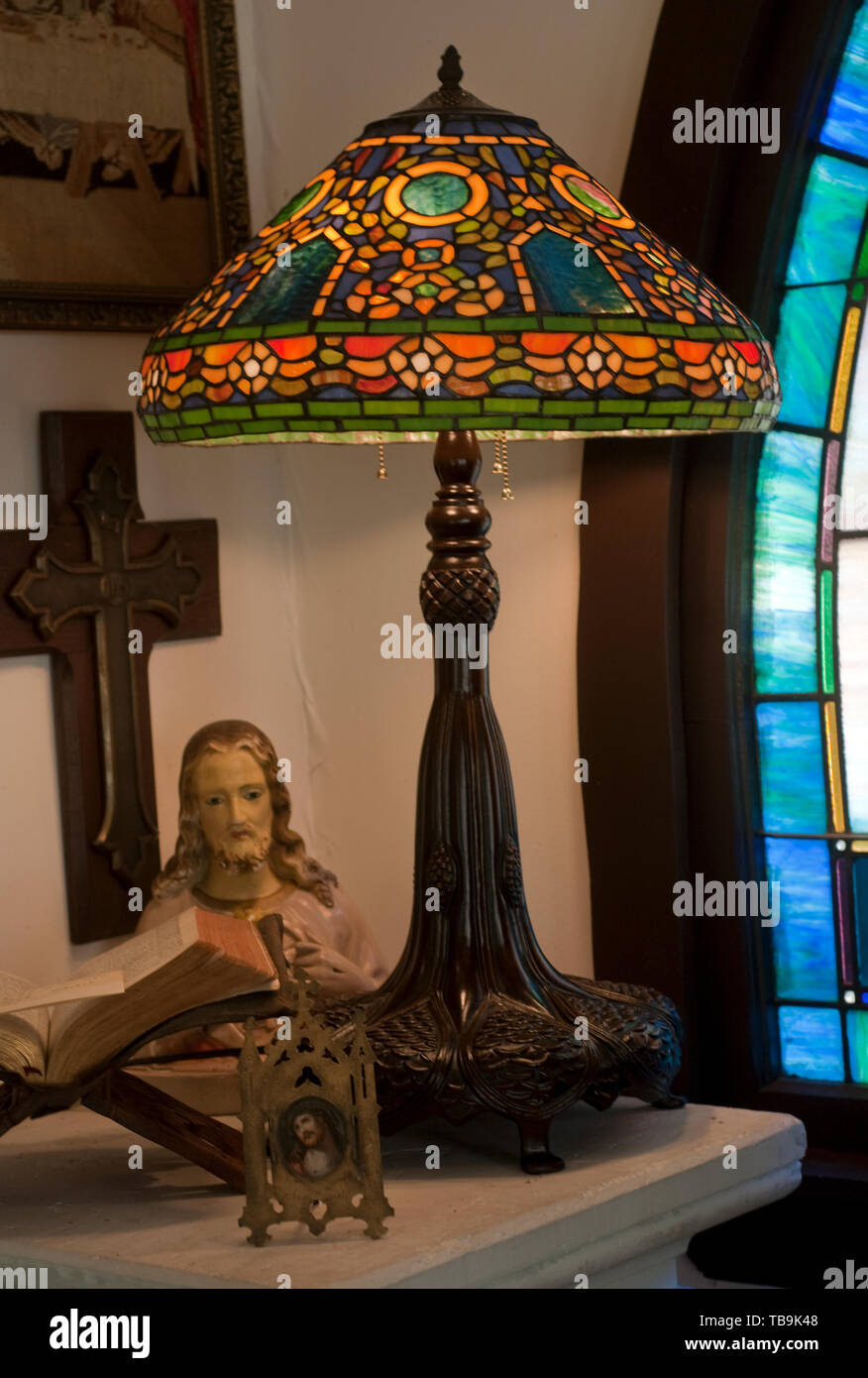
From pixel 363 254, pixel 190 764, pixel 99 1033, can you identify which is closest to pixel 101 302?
pixel 190 764

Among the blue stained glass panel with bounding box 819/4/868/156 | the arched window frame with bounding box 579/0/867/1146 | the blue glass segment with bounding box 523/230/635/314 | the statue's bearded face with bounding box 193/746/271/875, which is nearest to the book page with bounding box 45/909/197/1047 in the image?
the statue's bearded face with bounding box 193/746/271/875

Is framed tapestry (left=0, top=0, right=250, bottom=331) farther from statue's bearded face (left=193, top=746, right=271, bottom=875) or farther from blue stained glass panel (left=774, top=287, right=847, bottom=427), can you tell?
blue stained glass panel (left=774, top=287, right=847, bottom=427)

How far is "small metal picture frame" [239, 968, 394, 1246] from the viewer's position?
1518 mm

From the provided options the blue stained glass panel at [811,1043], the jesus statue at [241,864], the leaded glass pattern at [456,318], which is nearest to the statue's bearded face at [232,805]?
the jesus statue at [241,864]


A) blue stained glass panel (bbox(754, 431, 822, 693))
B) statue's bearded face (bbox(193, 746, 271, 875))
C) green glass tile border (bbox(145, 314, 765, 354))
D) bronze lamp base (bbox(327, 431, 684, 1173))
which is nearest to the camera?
green glass tile border (bbox(145, 314, 765, 354))

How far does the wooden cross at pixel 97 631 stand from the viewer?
2199 mm

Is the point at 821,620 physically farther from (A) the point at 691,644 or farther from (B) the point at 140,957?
(B) the point at 140,957

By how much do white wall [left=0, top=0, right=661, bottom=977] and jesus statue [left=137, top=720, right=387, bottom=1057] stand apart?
9.8 inches

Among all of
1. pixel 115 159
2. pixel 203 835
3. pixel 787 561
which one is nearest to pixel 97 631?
pixel 203 835

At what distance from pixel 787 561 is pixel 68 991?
1.15m

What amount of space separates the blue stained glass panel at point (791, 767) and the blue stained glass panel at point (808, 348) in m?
0.36

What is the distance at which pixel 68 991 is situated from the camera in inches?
59.6

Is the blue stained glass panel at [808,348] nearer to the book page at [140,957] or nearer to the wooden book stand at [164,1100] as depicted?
the wooden book stand at [164,1100]

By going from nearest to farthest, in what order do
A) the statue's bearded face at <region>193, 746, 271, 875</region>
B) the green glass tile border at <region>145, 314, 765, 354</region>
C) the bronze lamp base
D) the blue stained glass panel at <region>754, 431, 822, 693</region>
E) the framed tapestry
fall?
the green glass tile border at <region>145, 314, 765, 354</region>, the bronze lamp base, the statue's bearded face at <region>193, 746, 271, 875</region>, the framed tapestry, the blue stained glass panel at <region>754, 431, 822, 693</region>
